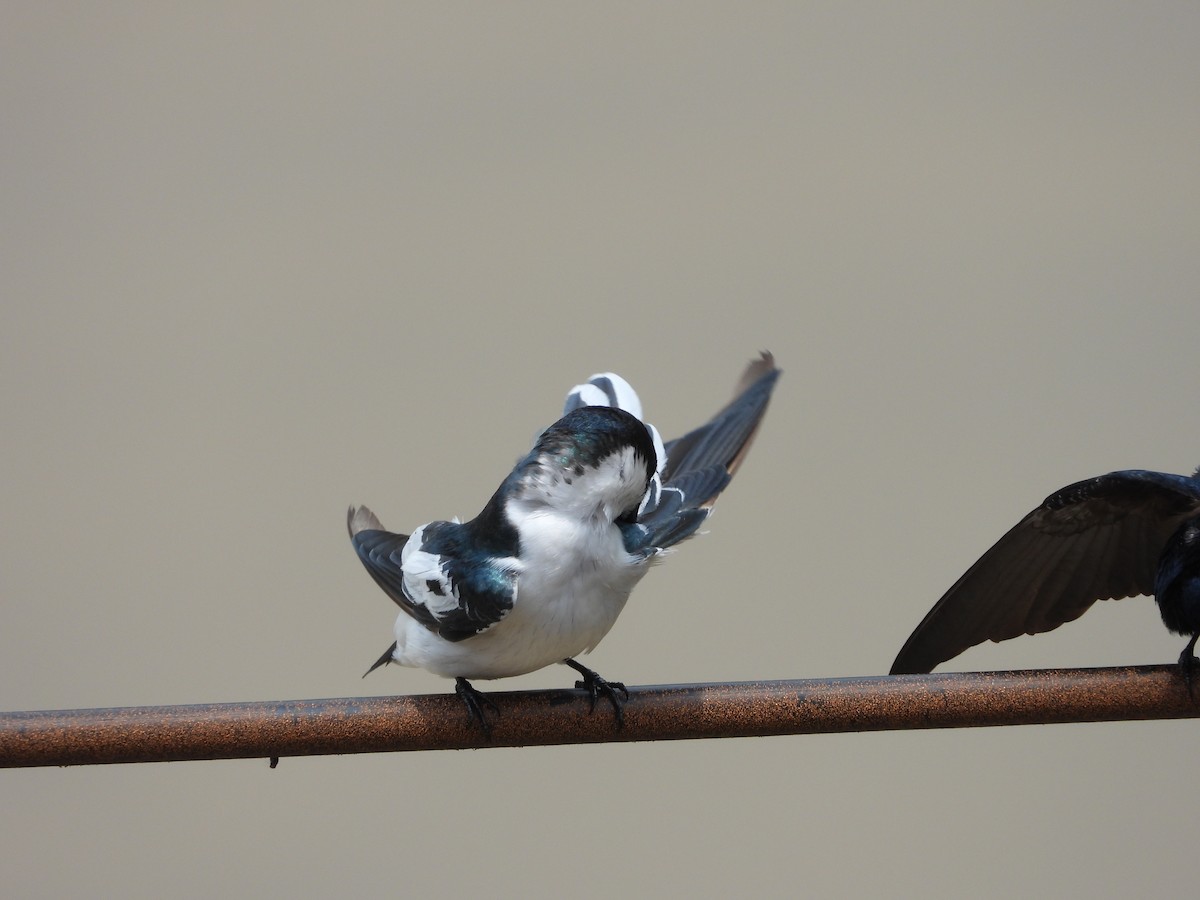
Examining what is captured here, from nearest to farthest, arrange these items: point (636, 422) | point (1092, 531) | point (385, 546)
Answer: point (636, 422) → point (385, 546) → point (1092, 531)

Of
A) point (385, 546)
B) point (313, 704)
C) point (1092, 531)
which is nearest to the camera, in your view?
point (313, 704)

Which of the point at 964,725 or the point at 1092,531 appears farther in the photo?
the point at 1092,531

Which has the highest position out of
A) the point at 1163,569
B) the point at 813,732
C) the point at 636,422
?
the point at 636,422

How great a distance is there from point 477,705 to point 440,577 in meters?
0.11

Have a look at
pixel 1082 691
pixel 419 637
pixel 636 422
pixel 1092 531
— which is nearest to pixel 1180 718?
pixel 1082 691

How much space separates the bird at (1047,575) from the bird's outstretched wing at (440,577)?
513mm

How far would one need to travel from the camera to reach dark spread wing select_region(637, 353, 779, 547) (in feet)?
3.80

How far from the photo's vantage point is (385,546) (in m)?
1.14

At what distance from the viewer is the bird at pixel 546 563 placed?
0.97 m

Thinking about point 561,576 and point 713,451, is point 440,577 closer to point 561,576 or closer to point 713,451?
point 561,576

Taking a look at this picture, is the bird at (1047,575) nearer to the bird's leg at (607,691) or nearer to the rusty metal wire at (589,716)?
the rusty metal wire at (589,716)

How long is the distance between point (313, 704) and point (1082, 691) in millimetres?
545

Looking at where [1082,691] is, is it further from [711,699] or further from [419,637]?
[419,637]

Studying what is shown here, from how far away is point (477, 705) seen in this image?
0.96 metres
